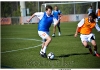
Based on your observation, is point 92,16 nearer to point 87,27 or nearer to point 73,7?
point 87,27

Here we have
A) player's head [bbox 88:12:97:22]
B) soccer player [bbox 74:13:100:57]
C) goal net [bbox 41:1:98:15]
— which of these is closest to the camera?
player's head [bbox 88:12:97:22]

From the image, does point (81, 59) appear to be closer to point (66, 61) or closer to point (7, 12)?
point (66, 61)

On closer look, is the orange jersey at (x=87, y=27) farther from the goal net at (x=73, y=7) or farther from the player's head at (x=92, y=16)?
the goal net at (x=73, y=7)

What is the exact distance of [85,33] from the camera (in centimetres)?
910

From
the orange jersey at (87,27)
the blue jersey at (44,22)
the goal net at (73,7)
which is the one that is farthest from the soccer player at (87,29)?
the goal net at (73,7)

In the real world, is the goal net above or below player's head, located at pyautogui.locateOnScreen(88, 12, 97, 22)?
below

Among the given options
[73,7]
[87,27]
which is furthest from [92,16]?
[73,7]

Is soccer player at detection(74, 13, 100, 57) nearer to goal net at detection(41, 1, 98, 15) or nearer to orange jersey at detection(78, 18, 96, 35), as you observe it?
orange jersey at detection(78, 18, 96, 35)

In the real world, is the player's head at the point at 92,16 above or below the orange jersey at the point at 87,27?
above

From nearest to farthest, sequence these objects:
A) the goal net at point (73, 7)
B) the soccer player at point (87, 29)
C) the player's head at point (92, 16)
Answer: the player's head at point (92, 16), the soccer player at point (87, 29), the goal net at point (73, 7)

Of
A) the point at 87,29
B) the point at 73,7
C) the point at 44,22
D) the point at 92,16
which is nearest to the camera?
the point at 92,16

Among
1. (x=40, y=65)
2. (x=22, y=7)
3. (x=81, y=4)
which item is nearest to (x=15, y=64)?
(x=40, y=65)

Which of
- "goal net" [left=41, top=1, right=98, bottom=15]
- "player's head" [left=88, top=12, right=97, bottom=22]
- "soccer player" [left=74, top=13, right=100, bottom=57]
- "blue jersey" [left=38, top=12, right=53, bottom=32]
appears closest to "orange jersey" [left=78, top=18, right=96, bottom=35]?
"soccer player" [left=74, top=13, right=100, bottom=57]

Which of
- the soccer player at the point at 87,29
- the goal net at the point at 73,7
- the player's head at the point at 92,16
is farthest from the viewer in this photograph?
the goal net at the point at 73,7
